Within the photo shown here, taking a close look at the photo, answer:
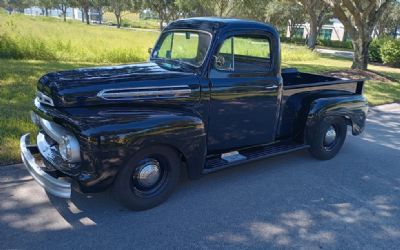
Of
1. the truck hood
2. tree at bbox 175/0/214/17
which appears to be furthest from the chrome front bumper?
tree at bbox 175/0/214/17

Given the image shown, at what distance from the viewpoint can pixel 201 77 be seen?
13.1 ft

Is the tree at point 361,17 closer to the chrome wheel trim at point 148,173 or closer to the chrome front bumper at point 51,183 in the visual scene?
the chrome wheel trim at point 148,173

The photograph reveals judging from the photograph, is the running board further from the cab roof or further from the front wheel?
the cab roof

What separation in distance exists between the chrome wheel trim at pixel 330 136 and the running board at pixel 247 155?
446 mm

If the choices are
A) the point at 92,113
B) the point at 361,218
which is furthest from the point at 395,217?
the point at 92,113

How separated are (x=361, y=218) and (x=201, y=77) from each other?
2287 millimetres

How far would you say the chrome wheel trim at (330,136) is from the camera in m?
5.44

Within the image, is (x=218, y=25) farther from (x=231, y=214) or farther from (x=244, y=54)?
(x=231, y=214)

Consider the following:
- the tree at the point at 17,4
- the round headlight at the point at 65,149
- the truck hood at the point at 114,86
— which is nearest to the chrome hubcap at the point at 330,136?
the truck hood at the point at 114,86

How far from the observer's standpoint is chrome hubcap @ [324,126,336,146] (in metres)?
5.44

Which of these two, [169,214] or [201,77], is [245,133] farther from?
[169,214]

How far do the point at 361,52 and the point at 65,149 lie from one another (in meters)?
13.7

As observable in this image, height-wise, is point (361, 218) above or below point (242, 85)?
below

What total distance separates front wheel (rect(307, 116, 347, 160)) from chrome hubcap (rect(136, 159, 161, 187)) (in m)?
2.46
